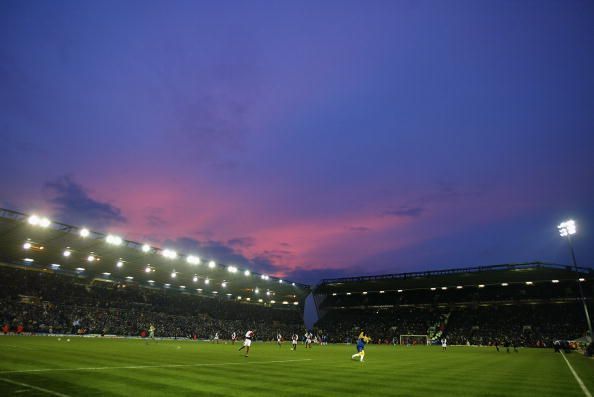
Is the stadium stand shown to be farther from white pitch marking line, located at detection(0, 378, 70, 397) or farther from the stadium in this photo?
white pitch marking line, located at detection(0, 378, 70, 397)

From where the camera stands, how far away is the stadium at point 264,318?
48.5 ft

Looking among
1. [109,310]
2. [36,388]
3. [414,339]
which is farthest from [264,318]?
[36,388]

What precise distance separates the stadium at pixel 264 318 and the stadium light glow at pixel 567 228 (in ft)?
38.9

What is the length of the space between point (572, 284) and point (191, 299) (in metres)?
72.9

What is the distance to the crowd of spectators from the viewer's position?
162 ft

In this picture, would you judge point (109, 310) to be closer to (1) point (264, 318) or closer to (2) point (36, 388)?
Answer: (1) point (264, 318)

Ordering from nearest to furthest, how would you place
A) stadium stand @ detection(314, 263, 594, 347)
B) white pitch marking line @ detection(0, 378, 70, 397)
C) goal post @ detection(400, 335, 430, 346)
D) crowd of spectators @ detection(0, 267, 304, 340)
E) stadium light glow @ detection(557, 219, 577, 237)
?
white pitch marking line @ detection(0, 378, 70, 397), stadium light glow @ detection(557, 219, 577, 237), crowd of spectators @ detection(0, 267, 304, 340), stadium stand @ detection(314, 263, 594, 347), goal post @ detection(400, 335, 430, 346)

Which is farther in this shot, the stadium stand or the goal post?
the goal post

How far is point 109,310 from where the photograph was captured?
2370 inches

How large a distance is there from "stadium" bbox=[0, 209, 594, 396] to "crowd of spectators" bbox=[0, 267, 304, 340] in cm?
25

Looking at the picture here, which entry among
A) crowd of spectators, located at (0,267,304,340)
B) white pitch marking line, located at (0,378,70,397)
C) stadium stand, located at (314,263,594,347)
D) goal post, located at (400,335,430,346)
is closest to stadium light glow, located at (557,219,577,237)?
stadium stand, located at (314,263,594,347)

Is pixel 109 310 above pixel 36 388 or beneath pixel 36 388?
above

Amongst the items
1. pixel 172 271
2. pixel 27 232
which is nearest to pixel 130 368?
pixel 27 232

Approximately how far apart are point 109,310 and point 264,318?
3746 cm
